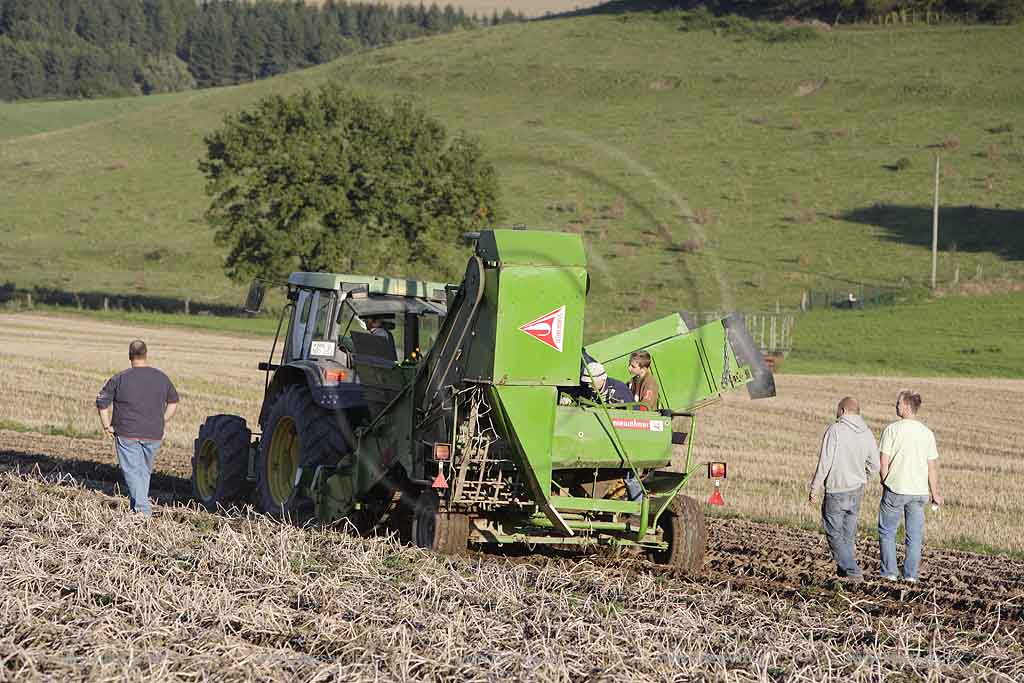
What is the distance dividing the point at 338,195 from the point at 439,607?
3931 cm

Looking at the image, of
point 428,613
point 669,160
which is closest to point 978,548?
point 428,613

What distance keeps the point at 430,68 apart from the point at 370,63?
Answer: 7.36 m

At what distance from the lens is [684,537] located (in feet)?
35.4

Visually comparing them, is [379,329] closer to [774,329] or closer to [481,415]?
[481,415]

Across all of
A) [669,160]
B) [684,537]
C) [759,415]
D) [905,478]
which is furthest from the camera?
[669,160]

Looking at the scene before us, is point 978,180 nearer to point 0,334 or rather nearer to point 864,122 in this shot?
point 864,122

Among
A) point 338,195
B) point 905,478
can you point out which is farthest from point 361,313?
point 338,195

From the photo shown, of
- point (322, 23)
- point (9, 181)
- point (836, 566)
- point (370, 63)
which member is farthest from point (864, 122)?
point (322, 23)

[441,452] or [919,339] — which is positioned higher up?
[919,339]

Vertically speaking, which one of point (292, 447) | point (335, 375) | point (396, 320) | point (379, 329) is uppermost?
point (396, 320)

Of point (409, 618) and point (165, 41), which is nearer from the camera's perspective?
point (409, 618)

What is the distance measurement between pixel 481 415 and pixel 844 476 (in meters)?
3.35

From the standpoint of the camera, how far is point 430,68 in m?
91.6

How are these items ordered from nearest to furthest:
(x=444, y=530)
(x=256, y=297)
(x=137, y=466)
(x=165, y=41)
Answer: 1. (x=444, y=530)
2. (x=137, y=466)
3. (x=256, y=297)
4. (x=165, y=41)
